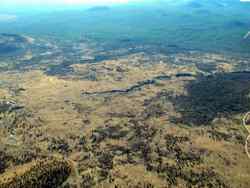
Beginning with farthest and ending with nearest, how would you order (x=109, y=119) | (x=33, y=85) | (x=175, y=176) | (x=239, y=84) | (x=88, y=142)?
(x=33, y=85) → (x=239, y=84) → (x=109, y=119) → (x=88, y=142) → (x=175, y=176)

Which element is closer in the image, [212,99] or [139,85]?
[212,99]

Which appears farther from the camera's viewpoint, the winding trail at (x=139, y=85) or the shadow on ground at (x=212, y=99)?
the winding trail at (x=139, y=85)

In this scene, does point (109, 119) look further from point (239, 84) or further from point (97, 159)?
point (239, 84)

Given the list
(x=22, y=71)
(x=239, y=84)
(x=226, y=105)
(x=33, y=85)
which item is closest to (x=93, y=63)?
(x=22, y=71)

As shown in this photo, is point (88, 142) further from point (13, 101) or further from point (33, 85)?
point (33, 85)

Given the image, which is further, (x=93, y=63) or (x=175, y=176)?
(x=93, y=63)

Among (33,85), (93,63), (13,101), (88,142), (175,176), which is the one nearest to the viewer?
(175,176)

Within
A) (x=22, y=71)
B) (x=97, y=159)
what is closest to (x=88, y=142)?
(x=97, y=159)

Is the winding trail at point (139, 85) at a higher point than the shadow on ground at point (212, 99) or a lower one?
lower

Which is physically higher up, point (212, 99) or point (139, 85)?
point (212, 99)

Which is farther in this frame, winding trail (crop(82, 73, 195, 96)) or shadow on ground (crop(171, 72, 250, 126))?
winding trail (crop(82, 73, 195, 96))

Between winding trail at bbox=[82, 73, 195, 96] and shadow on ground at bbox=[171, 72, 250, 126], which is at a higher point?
shadow on ground at bbox=[171, 72, 250, 126]
